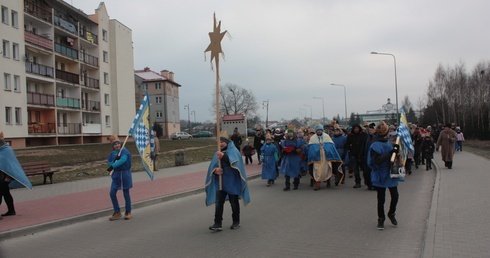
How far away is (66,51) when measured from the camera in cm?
4172

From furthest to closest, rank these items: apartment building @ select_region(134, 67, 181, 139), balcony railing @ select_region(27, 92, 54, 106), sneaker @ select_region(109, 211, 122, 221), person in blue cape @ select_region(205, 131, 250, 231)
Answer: apartment building @ select_region(134, 67, 181, 139) < balcony railing @ select_region(27, 92, 54, 106) < sneaker @ select_region(109, 211, 122, 221) < person in blue cape @ select_region(205, 131, 250, 231)

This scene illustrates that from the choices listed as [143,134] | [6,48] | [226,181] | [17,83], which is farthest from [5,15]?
[226,181]

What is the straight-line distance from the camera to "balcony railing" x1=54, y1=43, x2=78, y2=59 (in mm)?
40094

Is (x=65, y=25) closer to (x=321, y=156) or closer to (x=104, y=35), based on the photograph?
(x=104, y=35)

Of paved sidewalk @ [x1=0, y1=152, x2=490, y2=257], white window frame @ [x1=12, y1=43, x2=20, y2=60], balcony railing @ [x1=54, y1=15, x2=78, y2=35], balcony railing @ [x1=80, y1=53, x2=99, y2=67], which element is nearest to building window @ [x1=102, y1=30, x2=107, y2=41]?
balcony railing @ [x1=80, y1=53, x2=99, y2=67]

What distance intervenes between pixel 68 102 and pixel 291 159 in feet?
116

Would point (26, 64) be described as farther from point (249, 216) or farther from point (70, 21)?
Result: point (249, 216)

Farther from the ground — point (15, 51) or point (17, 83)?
point (15, 51)

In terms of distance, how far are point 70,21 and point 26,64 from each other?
35.0 feet

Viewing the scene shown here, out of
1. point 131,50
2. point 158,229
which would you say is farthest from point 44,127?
point 158,229

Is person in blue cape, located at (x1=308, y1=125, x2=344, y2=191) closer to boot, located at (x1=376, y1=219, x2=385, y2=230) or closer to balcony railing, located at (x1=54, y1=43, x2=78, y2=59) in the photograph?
boot, located at (x1=376, y1=219, x2=385, y2=230)

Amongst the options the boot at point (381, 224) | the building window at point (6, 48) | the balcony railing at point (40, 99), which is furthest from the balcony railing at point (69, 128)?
the boot at point (381, 224)

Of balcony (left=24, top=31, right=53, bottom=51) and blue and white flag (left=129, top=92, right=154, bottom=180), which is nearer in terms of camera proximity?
blue and white flag (left=129, top=92, right=154, bottom=180)

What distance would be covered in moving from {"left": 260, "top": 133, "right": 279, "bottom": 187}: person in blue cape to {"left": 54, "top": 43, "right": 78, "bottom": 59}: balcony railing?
33.6 metres
